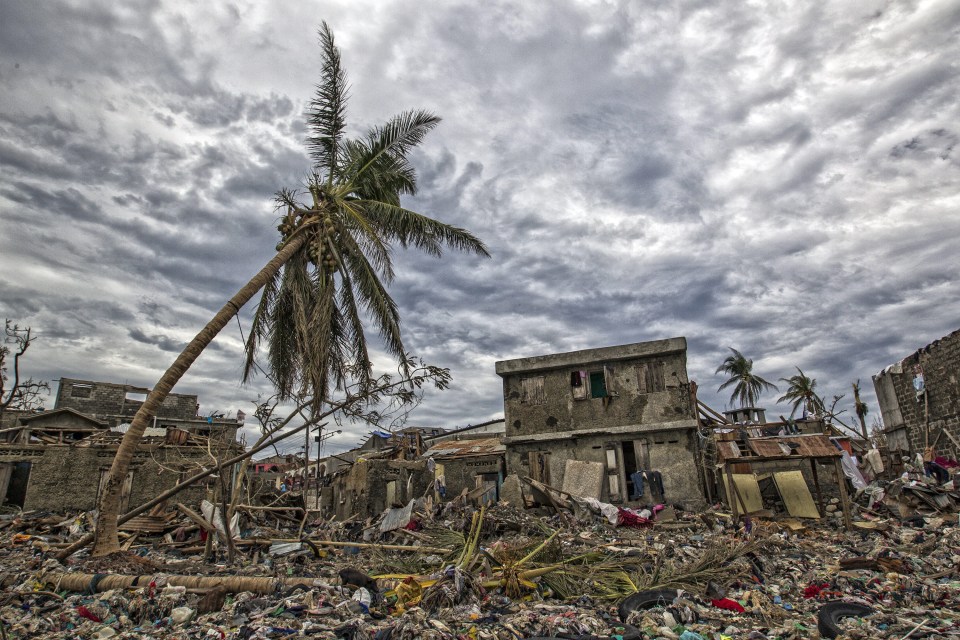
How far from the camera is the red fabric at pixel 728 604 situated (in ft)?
22.6

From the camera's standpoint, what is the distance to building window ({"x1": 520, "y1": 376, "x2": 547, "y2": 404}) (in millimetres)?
18406

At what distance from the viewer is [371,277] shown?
1252 centimetres

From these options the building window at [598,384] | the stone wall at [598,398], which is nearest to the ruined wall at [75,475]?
the stone wall at [598,398]

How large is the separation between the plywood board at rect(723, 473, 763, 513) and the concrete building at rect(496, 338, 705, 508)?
1.18 meters

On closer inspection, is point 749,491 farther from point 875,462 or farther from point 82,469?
point 82,469

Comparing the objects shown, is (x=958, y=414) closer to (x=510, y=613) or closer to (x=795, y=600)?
(x=795, y=600)

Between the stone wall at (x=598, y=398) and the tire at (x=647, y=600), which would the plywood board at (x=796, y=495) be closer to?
the stone wall at (x=598, y=398)

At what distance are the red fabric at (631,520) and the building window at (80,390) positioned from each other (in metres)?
31.2

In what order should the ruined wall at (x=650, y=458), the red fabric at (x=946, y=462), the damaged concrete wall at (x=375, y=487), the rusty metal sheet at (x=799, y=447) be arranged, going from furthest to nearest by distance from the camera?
the damaged concrete wall at (x=375, y=487)
the ruined wall at (x=650, y=458)
the red fabric at (x=946, y=462)
the rusty metal sheet at (x=799, y=447)

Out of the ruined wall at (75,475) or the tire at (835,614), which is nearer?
the tire at (835,614)

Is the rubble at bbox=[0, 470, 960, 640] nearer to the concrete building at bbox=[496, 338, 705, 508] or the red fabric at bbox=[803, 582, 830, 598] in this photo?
the red fabric at bbox=[803, 582, 830, 598]

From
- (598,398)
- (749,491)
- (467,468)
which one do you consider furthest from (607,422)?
(467,468)

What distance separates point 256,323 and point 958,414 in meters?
17.6

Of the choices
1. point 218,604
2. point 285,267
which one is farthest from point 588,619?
point 285,267
